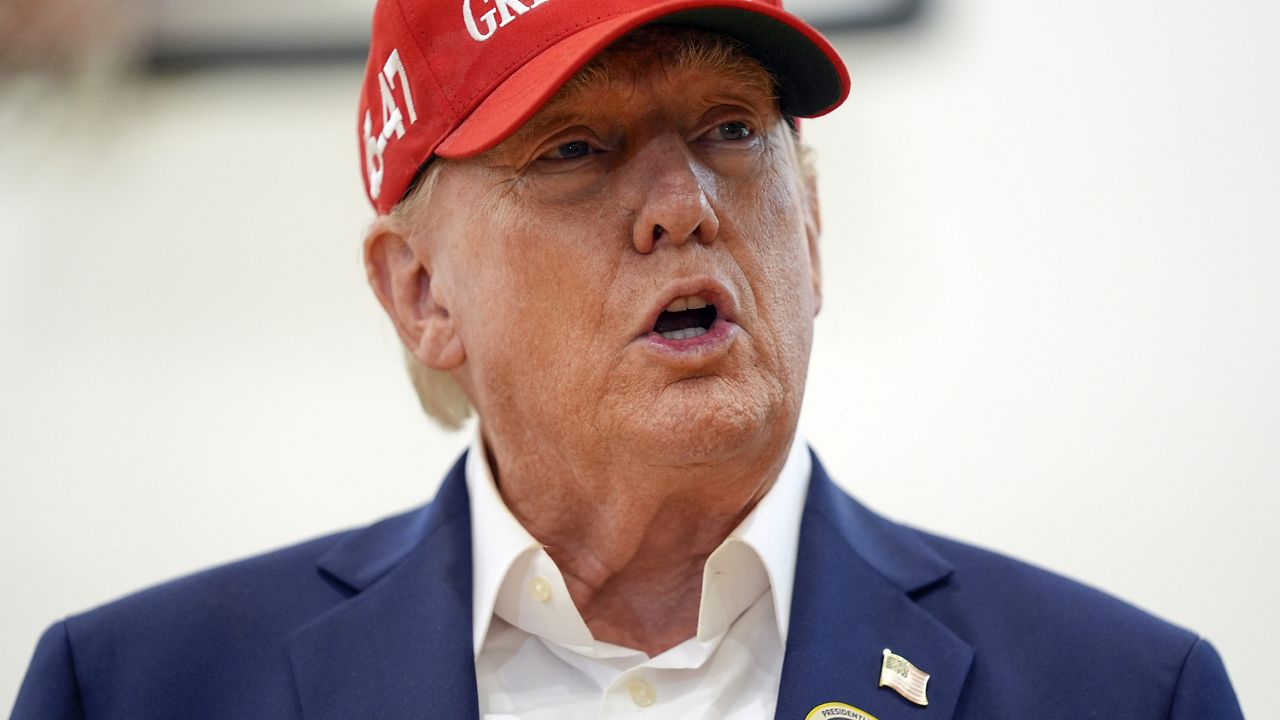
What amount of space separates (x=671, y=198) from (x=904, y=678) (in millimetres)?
603

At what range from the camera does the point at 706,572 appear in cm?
157

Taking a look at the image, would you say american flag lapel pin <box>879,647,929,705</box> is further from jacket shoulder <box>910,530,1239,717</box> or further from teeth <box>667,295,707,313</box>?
teeth <box>667,295,707,313</box>

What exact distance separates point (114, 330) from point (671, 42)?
1.72 m

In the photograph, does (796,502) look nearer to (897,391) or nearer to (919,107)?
(897,391)

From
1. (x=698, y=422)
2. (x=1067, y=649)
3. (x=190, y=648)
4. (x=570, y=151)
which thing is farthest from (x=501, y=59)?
(x=1067, y=649)

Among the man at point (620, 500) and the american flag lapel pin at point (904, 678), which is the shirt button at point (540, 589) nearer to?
the man at point (620, 500)

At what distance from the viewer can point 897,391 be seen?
104 inches

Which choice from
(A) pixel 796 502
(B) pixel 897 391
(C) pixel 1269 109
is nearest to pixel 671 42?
(A) pixel 796 502

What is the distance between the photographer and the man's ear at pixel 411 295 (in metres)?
1.72

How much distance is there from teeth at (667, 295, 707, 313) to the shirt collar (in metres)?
0.28

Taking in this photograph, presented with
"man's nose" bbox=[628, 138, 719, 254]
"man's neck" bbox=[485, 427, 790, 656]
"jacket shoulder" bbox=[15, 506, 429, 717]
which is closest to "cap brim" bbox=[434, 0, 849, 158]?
"man's nose" bbox=[628, 138, 719, 254]

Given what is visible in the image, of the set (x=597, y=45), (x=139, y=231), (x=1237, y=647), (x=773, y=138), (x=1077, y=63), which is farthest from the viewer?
(x=139, y=231)

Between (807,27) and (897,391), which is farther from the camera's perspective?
→ (897,391)

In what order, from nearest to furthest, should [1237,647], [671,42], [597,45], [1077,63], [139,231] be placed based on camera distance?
[597,45], [671,42], [1237,647], [1077,63], [139,231]
